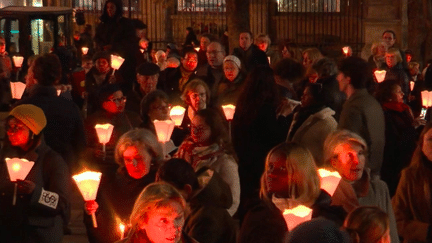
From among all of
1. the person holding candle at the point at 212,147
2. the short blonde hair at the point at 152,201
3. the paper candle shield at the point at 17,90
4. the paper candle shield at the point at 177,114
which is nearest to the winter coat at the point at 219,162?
the person holding candle at the point at 212,147

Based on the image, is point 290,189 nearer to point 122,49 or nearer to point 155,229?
point 155,229

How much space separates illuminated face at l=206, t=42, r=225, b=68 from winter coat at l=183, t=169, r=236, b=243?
17.7 ft

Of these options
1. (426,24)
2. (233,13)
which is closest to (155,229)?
(233,13)

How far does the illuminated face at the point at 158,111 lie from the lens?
8.45 metres

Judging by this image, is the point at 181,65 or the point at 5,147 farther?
the point at 181,65

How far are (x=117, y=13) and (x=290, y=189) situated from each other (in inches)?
361

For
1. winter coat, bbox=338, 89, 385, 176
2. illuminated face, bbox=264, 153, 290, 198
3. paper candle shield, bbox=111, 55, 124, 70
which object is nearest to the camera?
illuminated face, bbox=264, 153, 290, 198

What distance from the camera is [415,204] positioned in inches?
242

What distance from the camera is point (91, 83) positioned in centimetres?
1170

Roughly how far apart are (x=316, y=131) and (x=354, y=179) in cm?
204

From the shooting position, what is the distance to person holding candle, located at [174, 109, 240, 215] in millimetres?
7125

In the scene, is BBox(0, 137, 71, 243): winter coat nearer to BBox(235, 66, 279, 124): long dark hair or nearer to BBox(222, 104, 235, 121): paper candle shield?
BBox(235, 66, 279, 124): long dark hair

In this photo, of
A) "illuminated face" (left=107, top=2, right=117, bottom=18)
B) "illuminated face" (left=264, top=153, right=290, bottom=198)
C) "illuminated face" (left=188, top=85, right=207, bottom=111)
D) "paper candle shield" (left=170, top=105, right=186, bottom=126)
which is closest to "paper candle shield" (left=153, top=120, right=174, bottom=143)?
"paper candle shield" (left=170, top=105, right=186, bottom=126)

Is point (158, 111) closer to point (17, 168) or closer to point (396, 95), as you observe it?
point (396, 95)
